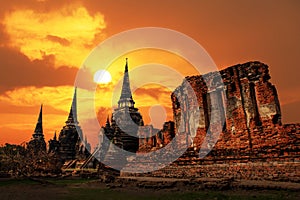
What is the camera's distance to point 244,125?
10.3 meters

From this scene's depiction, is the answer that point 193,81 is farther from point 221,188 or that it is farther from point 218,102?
point 221,188

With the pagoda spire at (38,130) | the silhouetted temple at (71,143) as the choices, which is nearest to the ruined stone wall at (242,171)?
the silhouetted temple at (71,143)

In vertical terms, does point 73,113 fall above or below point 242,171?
above

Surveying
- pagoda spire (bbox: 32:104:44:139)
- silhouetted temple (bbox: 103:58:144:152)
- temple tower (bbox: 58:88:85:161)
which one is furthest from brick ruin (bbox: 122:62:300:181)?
pagoda spire (bbox: 32:104:44:139)

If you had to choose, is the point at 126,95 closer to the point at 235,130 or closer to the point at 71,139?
the point at 71,139

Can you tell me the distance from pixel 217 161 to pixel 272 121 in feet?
9.43

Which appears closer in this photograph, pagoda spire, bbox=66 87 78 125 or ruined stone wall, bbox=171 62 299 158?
ruined stone wall, bbox=171 62 299 158

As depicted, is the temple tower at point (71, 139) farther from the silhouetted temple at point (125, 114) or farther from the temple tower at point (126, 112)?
the temple tower at point (126, 112)

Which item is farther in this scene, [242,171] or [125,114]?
[125,114]

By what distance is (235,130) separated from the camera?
34.6 feet

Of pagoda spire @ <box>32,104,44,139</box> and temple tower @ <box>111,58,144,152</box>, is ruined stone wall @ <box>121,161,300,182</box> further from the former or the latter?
pagoda spire @ <box>32,104,44,139</box>

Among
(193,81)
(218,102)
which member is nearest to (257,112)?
(218,102)

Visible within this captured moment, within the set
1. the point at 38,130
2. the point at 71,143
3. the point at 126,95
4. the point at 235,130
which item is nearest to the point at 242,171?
the point at 235,130

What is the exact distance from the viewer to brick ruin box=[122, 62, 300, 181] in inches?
340
